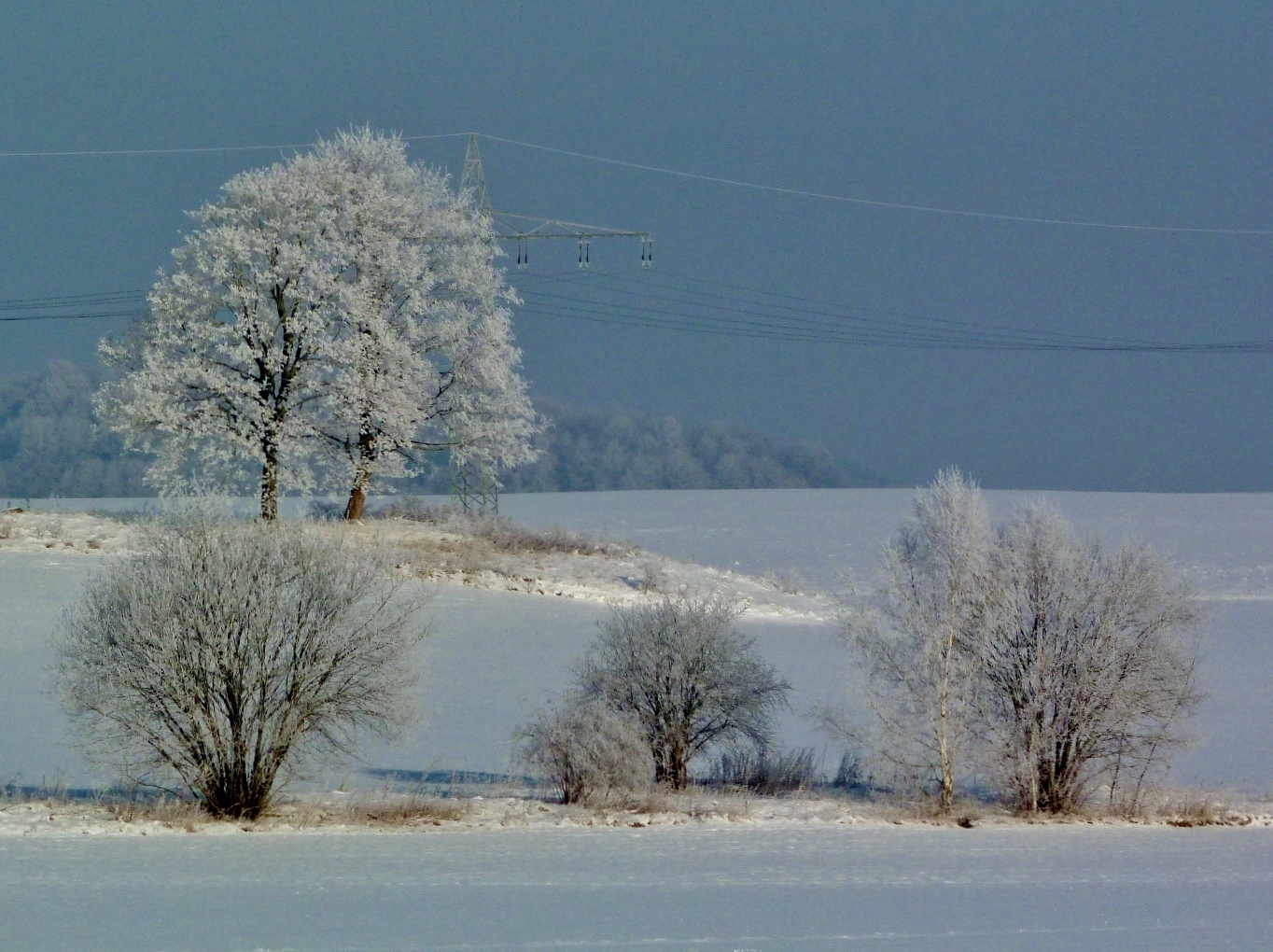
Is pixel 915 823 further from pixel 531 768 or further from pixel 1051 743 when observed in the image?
pixel 531 768

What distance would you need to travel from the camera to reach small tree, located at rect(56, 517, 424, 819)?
37.9 ft

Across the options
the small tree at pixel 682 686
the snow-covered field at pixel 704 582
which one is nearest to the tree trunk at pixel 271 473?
the snow-covered field at pixel 704 582

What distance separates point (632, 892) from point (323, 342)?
22985 mm

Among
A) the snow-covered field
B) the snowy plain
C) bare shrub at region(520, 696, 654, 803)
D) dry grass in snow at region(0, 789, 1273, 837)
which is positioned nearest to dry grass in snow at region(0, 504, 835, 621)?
the snow-covered field

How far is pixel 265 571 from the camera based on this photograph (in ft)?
39.1

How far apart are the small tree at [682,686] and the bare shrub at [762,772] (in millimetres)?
273

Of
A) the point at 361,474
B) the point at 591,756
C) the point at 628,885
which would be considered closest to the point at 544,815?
the point at 591,756

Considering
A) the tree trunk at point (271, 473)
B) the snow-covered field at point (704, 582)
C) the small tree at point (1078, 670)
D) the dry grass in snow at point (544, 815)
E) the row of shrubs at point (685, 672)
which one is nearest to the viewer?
the dry grass in snow at point (544, 815)

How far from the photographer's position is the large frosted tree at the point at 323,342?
98.0 feet

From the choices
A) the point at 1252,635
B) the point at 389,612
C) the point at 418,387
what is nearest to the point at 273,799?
the point at 389,612

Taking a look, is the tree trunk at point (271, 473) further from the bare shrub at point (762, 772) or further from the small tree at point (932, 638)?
the small tree at point (932, 638)

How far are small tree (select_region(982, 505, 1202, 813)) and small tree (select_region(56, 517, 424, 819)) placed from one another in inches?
249

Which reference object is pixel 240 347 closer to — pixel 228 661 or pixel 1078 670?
pixel 228 661

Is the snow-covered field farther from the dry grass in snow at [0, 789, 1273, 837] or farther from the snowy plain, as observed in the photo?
the dry grass in snow at [0, 789, 1273, 837]
